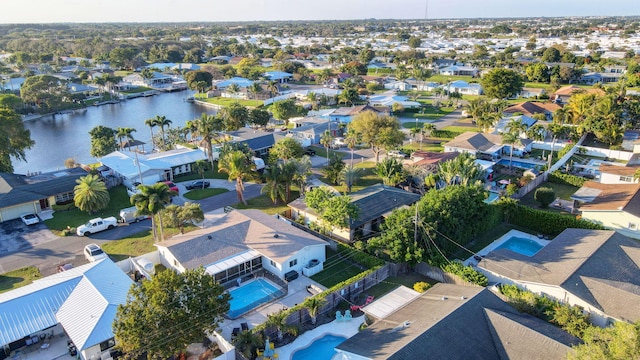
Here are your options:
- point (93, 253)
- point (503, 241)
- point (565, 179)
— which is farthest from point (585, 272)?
point (93, 253)

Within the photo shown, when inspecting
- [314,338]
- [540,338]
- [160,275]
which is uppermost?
[160,275]

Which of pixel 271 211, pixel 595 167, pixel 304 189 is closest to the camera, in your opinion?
pixel 271 211

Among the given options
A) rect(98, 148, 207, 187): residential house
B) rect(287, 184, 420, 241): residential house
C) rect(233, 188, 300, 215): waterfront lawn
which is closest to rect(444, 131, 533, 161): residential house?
rect(287, 184, 420, 241): residential house

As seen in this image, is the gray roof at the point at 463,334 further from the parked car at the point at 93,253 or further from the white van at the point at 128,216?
the white van at the point at 128,216

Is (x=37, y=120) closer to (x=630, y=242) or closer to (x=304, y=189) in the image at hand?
(x=304, y=189)

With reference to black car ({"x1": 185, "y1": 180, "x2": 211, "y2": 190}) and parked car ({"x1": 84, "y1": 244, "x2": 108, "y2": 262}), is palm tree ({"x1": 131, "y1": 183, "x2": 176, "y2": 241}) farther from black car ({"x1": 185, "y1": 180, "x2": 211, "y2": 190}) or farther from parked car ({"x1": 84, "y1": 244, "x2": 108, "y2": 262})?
black car ({"x1": 185, "y1": 180, "x2": 211, "y2": 190})

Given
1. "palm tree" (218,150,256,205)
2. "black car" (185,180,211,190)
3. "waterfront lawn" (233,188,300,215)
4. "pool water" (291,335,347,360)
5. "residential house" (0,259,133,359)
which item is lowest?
"pool water" (291,335,347,360)

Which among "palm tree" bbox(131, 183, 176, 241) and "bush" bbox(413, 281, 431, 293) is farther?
"palm tree" bbox(131, 183, 176, 241)

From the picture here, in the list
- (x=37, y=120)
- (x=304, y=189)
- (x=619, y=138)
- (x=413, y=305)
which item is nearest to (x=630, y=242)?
(x=413, y=305)
